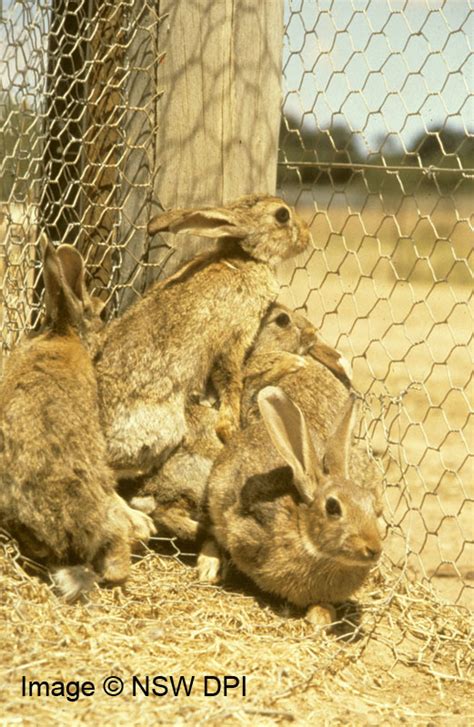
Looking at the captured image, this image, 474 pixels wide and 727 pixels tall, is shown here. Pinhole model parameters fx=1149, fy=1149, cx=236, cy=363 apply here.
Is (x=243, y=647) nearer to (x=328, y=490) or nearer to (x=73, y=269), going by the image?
(x=328, y=490)

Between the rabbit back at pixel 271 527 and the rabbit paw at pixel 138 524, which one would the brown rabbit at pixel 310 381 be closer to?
the rabbit back at pixel 271 527

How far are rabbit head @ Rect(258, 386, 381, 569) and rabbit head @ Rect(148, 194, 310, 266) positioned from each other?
934 mm

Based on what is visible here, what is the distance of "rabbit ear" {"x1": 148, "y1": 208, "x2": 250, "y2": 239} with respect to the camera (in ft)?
15.9

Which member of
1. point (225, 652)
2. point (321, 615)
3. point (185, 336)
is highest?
point (185, 336)

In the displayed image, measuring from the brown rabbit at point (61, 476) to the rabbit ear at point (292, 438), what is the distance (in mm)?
658

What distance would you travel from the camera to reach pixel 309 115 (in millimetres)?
5648

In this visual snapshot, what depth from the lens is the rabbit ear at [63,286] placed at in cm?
476

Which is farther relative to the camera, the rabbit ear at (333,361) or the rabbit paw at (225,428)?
the rabbit ear at (333,361)

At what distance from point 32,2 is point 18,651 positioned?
2.96 metres

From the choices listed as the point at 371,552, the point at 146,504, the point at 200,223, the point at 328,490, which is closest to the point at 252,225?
the point at 200,223

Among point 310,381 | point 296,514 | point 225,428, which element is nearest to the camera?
point 296,514

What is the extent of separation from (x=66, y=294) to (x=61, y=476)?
1019 mm

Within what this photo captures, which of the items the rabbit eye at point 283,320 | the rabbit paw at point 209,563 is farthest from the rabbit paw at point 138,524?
the rabbit eye at point 283,320

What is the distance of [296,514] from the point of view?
4375mm
